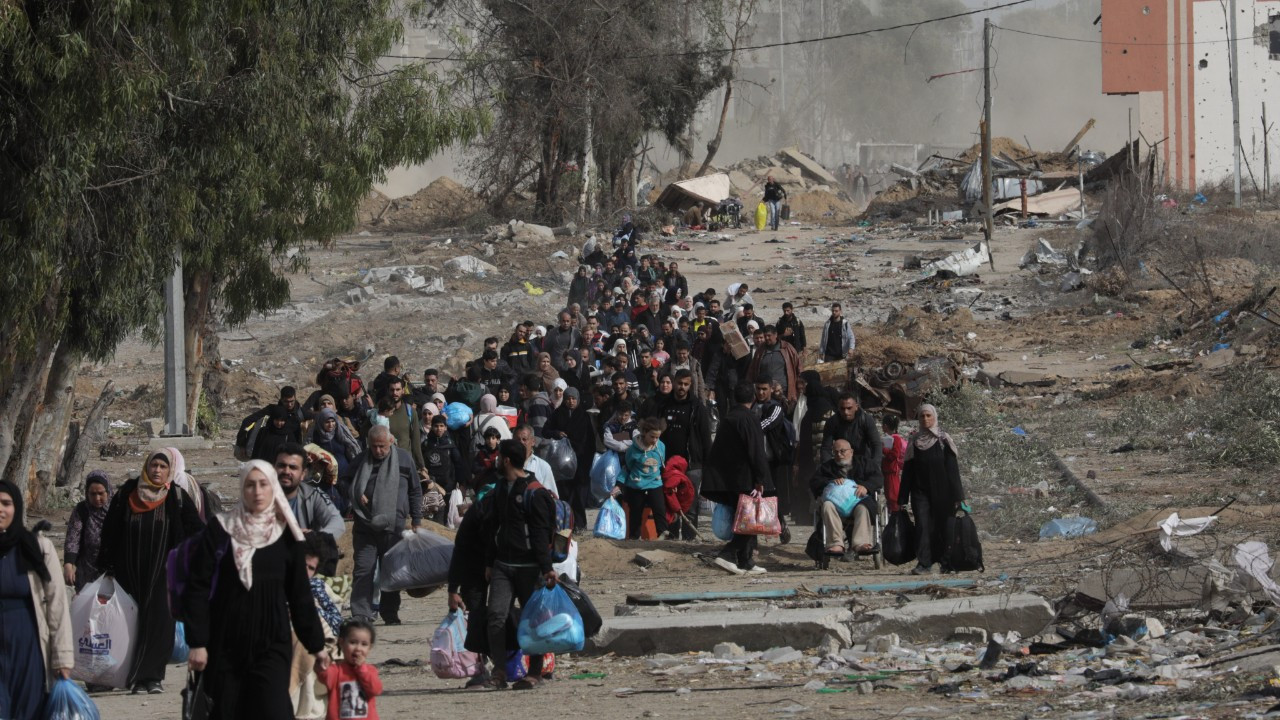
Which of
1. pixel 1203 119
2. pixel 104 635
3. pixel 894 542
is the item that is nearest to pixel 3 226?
pixel 104 635

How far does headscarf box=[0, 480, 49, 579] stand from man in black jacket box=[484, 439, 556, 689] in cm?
221

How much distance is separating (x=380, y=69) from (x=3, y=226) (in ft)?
23.9

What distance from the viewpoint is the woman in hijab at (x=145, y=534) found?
809 cm

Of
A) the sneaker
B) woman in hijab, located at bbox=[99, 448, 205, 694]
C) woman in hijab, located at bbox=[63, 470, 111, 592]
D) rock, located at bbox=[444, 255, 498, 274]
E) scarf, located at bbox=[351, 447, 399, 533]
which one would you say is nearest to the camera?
woman in hijab, located at bbox=[99, 448, 205, 694]

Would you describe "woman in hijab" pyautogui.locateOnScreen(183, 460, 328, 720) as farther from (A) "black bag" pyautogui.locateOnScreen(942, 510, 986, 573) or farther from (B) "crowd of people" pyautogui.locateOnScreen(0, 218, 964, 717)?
(A) "black bag" pyautogui.locateOnScreen(942, 510, 986, 573)

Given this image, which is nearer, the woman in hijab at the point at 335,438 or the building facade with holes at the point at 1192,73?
the woman in hijab at the point at 335,438

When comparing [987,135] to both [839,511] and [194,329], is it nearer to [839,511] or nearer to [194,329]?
[194,329]

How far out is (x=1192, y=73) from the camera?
5009 centimetres

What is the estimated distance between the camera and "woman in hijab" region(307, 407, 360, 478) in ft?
38.2

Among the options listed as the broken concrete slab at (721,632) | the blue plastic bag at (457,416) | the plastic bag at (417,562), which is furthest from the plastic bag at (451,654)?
the blue plastic bag at (457,416)

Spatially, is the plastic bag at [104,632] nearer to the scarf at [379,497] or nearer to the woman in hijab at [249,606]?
the scarf at [379,497]

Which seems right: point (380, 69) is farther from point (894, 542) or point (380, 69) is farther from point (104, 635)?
point (104, 635)

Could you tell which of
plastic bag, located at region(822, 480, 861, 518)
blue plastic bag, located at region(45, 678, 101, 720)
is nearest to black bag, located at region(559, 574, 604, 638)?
blue plastic bag, located at region(45, 678, 101, 720)

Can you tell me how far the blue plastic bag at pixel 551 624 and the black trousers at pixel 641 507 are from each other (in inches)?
199
